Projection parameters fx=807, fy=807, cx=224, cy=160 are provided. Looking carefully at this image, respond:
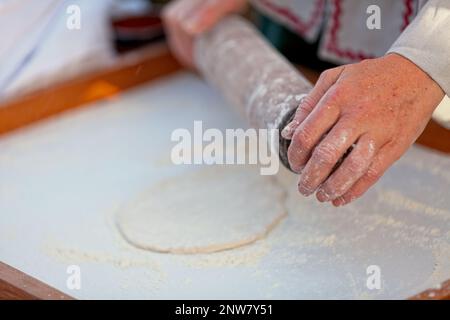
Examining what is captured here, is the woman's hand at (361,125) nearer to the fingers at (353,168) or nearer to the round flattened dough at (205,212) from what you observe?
the fingers at (353,168)

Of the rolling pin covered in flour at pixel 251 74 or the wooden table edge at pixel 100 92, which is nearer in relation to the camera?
the rolling pin covered in flour at pixel 251 74

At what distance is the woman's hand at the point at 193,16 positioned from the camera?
149 cm

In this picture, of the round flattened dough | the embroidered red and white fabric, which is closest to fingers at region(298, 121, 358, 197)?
the round flattened dough

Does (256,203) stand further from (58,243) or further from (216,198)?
(58,243)

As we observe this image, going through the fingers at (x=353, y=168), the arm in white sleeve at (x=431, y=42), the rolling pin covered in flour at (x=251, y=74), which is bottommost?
the rolling pin covered in flour at (x=251, y=74)

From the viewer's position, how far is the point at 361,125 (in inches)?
36.4

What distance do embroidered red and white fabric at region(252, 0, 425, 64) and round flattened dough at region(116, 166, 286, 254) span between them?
255mm

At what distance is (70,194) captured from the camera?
1.33 meters

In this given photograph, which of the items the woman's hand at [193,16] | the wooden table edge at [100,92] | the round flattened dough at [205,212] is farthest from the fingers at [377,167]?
the woman's hand at [193,16]

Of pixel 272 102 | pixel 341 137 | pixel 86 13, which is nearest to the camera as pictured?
pixel 341 137

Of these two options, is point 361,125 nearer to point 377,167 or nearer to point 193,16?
point 377,167
